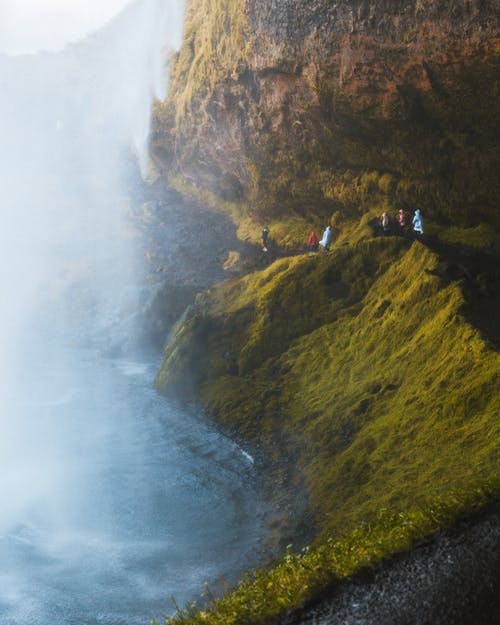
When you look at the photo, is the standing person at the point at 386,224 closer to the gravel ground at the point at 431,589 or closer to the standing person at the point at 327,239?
the standing person at the point at 327,239

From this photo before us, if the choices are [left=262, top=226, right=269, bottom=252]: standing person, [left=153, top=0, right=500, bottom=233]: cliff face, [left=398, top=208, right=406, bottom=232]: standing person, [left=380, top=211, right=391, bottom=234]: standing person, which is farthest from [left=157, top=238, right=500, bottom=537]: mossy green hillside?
[left=262, top=226, right=269, bottom=252]: standing person

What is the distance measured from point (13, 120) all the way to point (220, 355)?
69947 millimetres

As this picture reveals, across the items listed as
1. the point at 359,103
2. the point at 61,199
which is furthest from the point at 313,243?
the point at 61,199

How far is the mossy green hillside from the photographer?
14.7m

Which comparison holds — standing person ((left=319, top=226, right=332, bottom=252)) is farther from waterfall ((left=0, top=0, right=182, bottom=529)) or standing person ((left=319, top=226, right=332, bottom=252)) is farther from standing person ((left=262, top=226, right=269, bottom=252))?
waterfall ((left=0, top=0, right=182, bottom=529))

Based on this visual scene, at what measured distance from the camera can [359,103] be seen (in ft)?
82.4

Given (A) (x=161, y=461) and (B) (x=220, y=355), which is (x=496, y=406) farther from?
(B) (x=220, y=355)

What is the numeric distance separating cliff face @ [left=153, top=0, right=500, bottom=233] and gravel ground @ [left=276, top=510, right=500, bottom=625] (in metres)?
16.0

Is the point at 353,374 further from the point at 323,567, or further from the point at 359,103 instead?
the point at 323,567

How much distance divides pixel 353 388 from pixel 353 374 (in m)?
0.79

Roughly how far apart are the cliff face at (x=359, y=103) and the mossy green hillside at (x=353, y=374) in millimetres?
3863

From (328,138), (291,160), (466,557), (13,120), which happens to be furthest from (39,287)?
(466,557)

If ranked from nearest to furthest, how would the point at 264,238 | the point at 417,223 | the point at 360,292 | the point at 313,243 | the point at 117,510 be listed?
the point at 117,510 < the point at 360,292 < the point at 417,223 < the point at 313,243 < the point at 264,238

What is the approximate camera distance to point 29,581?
15.7m
